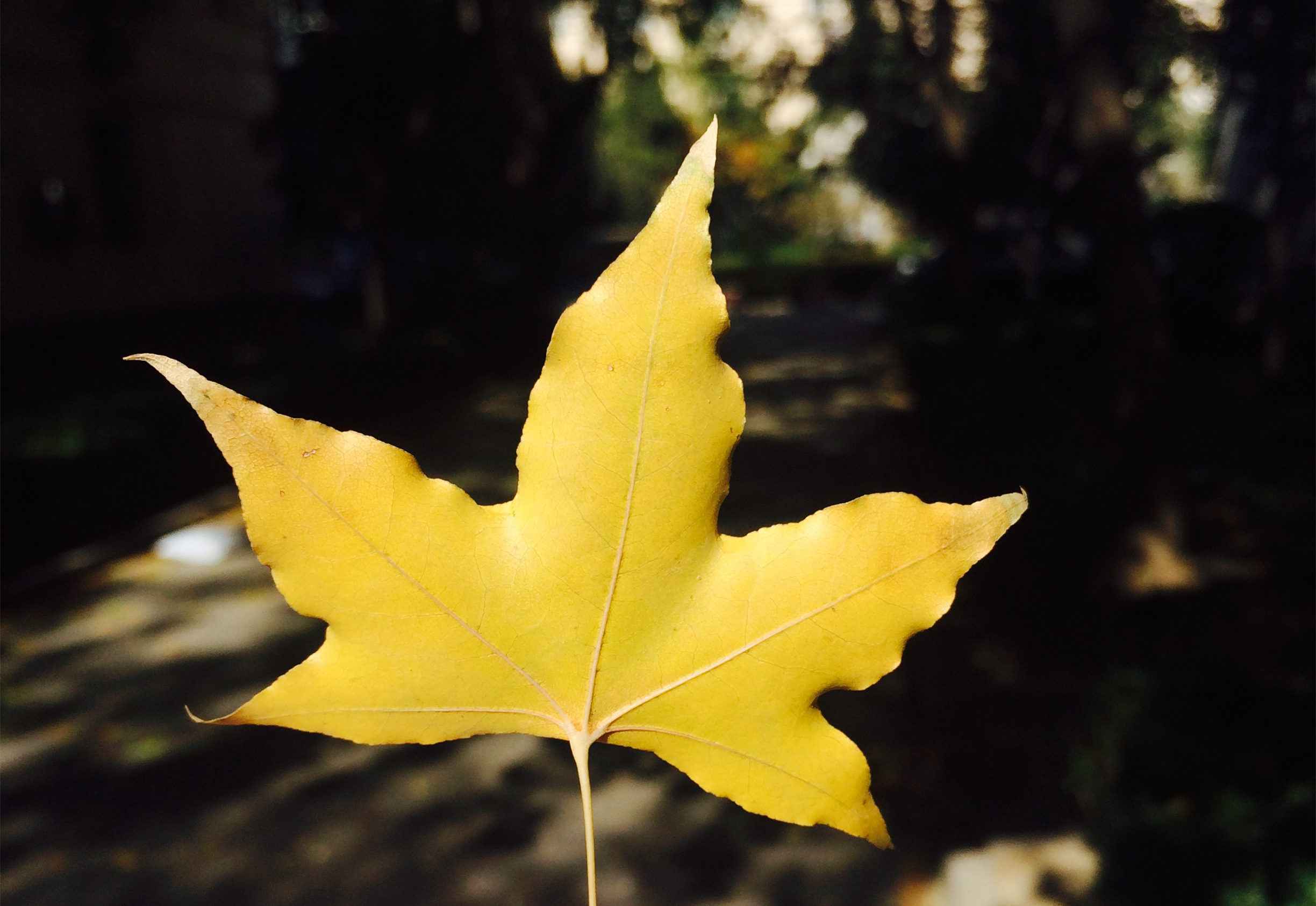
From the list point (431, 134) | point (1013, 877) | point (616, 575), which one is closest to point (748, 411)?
point (1013, 877)

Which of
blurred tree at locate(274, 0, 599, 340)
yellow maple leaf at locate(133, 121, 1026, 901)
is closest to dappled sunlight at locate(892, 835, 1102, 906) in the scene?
yellow maple leaf at locate(133, 121, 1026, 901)

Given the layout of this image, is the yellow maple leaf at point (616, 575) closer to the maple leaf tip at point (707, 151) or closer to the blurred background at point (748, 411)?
the maple leaf tip at point (707, 151)

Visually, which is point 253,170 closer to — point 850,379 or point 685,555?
point 850,379

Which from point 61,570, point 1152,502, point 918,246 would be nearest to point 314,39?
point 61,570

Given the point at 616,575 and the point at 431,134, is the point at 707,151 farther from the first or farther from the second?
the point at 431,134

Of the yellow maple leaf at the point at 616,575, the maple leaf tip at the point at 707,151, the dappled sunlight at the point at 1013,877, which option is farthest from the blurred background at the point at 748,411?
the maple leaf tip at the point at 707,151

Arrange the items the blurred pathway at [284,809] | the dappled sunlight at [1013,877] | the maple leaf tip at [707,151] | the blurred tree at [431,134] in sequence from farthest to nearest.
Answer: the blurred tree at [431,134] < the blurred pathway at [284,809] < the dappled sunlight at [1013,877] < the maple leaf tip at [707,151]

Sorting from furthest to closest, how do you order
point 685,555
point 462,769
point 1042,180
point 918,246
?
point 918,246 → point 1042,180 → point 462,769 → point 685,555

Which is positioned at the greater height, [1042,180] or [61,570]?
[1042,180]
